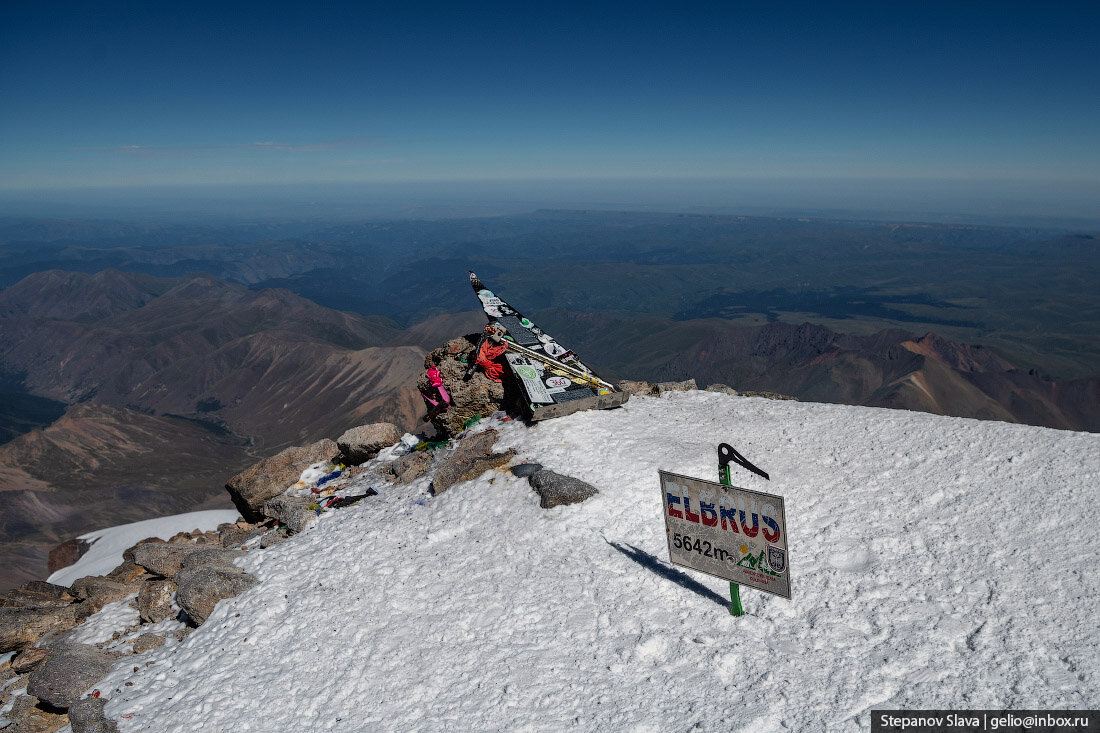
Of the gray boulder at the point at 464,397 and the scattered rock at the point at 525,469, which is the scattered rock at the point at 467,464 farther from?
the gray boulder at the point at 464,397

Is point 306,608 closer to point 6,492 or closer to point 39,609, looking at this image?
point 39,609

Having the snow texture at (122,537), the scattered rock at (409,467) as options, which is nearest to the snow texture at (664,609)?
the scattered rock at (409,467)

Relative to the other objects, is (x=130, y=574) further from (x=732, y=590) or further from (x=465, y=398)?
(x=732, y=590)

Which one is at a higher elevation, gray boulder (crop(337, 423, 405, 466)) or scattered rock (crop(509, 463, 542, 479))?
scattered rock (crop(509, 463, 542, 479))

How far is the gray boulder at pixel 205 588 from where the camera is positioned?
40.7 feet

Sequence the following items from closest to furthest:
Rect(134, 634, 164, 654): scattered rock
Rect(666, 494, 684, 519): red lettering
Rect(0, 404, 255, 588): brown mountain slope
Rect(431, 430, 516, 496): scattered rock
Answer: Rect(666, 494, 684, 519): red lettering, Rect(134, 634, 164, 654): scattered rock, Rect(431, 430, 516, 496): scattered rock, Rect(0, 404, 255, 588): brown mountain slope

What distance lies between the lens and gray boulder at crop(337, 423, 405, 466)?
21469mm

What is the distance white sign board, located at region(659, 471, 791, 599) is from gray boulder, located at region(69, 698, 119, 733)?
35.8ft

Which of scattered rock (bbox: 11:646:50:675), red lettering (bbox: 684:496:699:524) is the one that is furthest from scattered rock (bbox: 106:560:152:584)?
red lettering (bbox: 684:496:699:524)

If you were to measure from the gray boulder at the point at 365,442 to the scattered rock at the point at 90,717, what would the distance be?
11.4m

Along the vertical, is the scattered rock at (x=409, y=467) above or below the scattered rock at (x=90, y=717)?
above

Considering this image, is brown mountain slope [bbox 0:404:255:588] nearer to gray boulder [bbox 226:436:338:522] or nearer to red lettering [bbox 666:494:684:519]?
gray boulder [bbox 226:436:338:522]

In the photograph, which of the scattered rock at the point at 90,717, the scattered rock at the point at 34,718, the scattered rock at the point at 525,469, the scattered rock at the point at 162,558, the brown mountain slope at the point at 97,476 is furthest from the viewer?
the brown mountain slope at the point at 97,476

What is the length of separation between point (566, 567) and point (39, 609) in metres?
16.1
